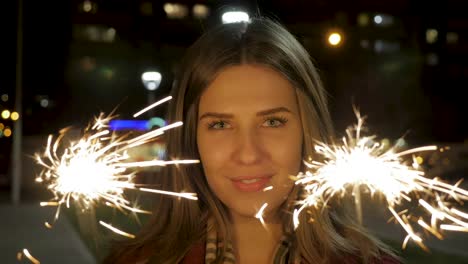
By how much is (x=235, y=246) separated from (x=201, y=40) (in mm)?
900

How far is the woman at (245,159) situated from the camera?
8.11 ft

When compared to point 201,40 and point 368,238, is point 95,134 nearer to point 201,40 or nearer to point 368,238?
point 201,40

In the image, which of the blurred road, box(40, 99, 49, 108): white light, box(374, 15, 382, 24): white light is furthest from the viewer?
box(374, 15, 382, 24): white light

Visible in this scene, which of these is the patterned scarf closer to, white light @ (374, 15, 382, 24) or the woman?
the woman

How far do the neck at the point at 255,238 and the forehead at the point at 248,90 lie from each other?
0.51 m

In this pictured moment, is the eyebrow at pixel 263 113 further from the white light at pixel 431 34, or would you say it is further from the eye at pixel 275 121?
the white light at pixel 431 34

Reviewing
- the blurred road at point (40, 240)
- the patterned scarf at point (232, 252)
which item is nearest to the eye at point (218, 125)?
the patterned scarf at point (232, 252)


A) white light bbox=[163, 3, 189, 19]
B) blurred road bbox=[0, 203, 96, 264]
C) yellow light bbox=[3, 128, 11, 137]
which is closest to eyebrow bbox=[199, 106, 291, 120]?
blurred road bbox=[0, 203, 96, 264]

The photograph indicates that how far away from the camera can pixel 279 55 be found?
2.59 m

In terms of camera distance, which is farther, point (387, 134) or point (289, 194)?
point (387, 134)

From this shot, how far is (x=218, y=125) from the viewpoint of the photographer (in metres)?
2.56

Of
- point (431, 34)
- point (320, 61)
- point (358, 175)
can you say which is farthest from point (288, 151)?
point (431, 34)

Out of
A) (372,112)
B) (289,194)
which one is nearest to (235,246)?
(289,194)

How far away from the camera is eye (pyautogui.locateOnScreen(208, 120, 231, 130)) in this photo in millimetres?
2534
